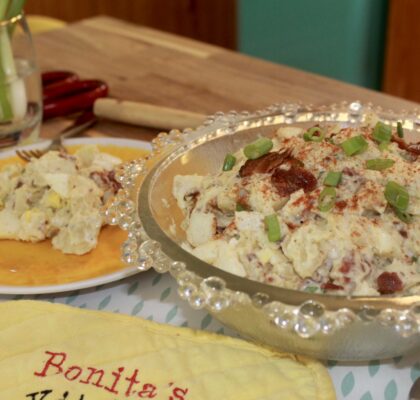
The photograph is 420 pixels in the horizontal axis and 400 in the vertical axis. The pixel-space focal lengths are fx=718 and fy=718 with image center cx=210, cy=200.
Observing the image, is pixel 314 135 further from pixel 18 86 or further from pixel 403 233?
pixel 18 86

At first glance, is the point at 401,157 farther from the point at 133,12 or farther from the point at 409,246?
the point at 133,12

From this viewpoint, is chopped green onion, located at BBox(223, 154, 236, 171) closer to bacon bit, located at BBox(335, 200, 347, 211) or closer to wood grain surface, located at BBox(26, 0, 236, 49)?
bacon bit, located at BBox(335, 200, 347, 211)

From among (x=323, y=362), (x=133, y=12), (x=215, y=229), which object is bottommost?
(x=133, y=12)

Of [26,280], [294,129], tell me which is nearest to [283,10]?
[294,129]

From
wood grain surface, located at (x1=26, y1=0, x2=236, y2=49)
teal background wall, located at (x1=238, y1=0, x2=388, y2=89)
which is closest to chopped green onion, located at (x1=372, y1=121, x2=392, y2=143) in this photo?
teal background wall, located at (x1=238, y1=0, x2=388, y2=89)

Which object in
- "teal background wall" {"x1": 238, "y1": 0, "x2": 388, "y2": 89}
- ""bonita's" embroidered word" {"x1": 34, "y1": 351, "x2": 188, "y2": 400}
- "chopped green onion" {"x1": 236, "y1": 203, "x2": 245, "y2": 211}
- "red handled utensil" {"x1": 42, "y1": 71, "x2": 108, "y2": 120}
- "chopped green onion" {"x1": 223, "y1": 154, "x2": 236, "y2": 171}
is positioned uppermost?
"chopped green onion" {"x1": 223, "y1": 154, "x2": 236, "y2": 171}

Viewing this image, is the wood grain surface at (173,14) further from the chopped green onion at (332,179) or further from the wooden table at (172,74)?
the chopped green onion at (332,179)

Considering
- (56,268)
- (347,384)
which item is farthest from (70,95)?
(347,384)
